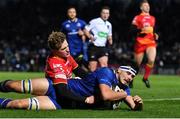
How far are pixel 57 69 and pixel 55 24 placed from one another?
30377 millimetres

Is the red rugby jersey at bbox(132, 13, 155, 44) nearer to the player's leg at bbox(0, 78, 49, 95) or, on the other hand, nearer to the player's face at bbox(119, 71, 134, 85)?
the player's face at bbox(119, 71, 134, 85)

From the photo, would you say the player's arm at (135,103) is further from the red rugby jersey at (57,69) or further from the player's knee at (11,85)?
the player's knee at (11,85)

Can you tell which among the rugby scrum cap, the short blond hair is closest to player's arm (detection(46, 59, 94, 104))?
the short blond hair

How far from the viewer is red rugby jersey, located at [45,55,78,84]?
30.6ft

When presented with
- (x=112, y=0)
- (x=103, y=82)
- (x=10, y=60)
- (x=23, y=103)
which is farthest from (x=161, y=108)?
(x=112, y=0)

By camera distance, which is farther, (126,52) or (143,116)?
(126,52)

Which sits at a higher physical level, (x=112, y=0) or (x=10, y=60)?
(x=112, y=0)

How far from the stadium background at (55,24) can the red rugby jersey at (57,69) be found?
2273cm

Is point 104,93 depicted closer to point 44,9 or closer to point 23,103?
point 23,103

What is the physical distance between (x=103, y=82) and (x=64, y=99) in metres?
0.67

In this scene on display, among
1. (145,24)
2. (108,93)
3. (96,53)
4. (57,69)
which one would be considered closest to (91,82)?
(108,93)

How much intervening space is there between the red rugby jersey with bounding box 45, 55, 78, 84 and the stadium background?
22.7 metres

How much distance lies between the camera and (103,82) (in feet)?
29.5

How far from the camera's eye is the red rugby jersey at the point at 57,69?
932 centimetres
